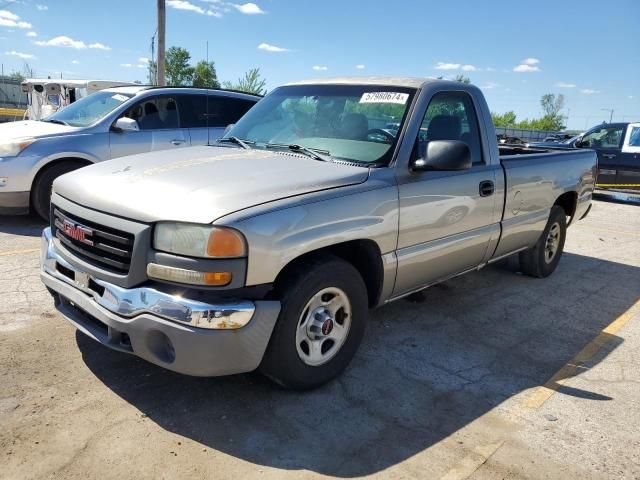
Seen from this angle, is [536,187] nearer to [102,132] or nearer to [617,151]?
[102,132]

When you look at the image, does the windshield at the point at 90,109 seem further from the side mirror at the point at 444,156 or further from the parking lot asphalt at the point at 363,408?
the side mirror at the point at 444,156

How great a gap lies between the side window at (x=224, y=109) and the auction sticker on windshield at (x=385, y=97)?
4.59 metres

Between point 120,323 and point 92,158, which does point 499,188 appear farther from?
point 92,158

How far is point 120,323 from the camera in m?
2.75

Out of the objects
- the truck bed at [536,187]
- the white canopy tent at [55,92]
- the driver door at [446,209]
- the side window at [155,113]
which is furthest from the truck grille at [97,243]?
the white canopy tent at [55,92]

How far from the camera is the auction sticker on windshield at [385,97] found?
385 cm

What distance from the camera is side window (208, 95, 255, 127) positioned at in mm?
8070

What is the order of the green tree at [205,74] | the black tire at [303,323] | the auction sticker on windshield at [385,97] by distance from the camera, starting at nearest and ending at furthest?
1. the black tire at [303,323]
2. the auction sticker on windshield at [385,97]
3. the green tree at [205,74]

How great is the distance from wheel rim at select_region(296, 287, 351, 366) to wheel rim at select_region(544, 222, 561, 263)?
3.36 meters

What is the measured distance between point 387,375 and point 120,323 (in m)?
1.71

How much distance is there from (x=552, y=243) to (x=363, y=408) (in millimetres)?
3766

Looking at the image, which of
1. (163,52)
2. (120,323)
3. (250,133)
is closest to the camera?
(120,323)

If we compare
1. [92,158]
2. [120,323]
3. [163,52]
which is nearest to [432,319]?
[120,323]

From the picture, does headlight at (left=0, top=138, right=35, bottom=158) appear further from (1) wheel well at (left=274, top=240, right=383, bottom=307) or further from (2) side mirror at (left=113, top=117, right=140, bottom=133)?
(1) wheel well at (left=274, top=240, right=383, bottom=307)
